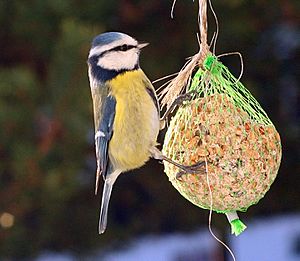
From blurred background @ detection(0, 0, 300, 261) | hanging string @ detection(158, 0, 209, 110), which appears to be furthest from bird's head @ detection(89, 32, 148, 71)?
blurred background @ detection(0, 0, 300, 261)

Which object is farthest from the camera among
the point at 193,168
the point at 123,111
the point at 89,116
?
the point at 89,116

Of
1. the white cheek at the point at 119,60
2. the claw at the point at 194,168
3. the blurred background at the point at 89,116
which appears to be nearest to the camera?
the claw at the point at 194,168

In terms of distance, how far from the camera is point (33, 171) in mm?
3305

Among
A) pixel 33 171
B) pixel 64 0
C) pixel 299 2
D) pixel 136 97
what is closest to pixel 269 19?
pixel 299 2

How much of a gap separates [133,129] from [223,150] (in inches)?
10.3

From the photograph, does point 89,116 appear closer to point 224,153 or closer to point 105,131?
point 105,131

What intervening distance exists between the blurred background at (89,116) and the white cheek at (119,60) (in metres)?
0.92

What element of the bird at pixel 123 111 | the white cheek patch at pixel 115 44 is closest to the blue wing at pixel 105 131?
the bird at pixel 123 111

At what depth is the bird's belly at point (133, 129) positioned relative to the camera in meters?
2.24

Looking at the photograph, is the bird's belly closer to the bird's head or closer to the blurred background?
the bird's head

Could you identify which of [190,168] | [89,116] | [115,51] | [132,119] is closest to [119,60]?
[115,51]

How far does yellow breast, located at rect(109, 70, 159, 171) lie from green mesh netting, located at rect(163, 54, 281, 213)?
66 mm

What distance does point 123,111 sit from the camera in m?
2.25

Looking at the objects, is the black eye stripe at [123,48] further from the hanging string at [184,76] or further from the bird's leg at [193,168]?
the bird's leg at [193,168]
